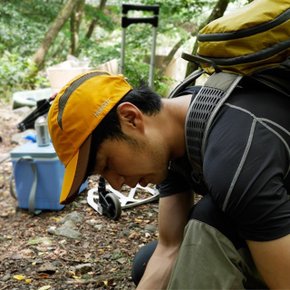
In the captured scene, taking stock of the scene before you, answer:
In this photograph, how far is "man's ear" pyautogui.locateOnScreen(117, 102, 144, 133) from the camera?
4.30 ft

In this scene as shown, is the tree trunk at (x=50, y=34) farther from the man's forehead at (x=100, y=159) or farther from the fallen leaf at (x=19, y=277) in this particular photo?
the man's forehead at (x=100, y=159)

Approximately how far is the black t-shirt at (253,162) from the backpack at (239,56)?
0.14 ft

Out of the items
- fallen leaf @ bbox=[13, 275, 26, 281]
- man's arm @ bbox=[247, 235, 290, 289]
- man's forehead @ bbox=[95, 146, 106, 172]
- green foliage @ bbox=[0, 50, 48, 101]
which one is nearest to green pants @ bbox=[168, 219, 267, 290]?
man's arm @ bbox=[247, 235, 290, 289]

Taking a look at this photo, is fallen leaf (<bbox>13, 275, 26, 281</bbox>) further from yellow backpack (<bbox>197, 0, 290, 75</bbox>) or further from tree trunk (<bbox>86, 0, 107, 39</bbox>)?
tree trunk (<bbox>86, 0, 107, 39</bbox>)

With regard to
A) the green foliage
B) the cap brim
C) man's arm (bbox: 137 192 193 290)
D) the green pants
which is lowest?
the green foliage

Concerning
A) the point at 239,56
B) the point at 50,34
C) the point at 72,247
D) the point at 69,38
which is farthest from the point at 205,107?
the point at 69,38

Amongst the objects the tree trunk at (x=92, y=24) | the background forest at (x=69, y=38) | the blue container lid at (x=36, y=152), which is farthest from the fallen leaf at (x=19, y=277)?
the tree trunk at (x=92, y=24)

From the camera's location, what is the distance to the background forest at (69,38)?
22.4 ft

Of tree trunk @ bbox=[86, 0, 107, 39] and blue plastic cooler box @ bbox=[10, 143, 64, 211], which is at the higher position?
tree trunk @ bbox=[86, 0, 107, 39]

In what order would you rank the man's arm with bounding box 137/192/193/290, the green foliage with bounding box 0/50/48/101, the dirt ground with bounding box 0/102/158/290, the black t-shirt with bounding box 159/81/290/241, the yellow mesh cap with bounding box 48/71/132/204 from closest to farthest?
1. the black t-shirt with bounding box 159/81/290/241
2. the yellow mesh cap with bounding box 48/71/132/204
3. the man's arm with bounding box 137/192/193/290
4. the dirt ground with bounding box 0/102/158/290
5. the green foliage with bounding box 0/50/48/101

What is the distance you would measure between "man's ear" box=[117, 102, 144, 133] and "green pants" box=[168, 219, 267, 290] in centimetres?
36

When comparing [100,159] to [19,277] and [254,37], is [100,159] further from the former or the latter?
[19,277]

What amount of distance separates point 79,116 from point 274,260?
67cm

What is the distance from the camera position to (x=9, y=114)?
6121mm
